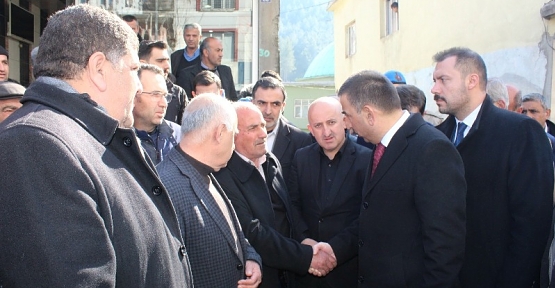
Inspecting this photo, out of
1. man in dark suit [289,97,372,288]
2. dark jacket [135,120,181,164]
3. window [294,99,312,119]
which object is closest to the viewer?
man in dark suit [289,97,372,288]

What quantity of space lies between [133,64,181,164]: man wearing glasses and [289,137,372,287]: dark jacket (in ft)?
3.50

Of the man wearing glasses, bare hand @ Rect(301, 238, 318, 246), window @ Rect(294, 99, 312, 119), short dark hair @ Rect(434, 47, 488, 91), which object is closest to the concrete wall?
short dark hair @ Rect(434, 47, 488, 91)

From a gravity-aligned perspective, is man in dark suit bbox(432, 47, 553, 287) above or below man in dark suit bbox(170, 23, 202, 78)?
below

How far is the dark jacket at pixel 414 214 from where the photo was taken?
9.12ft

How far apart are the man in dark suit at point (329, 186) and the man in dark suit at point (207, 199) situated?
3.08ft

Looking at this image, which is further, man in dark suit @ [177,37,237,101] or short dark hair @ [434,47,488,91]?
man in dark suit @ [177,37,237,101]

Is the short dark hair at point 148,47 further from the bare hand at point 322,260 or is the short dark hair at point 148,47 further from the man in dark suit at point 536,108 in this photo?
the man in dark suit at point 536,108

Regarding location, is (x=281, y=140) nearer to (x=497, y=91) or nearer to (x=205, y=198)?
(x=497, y=91)

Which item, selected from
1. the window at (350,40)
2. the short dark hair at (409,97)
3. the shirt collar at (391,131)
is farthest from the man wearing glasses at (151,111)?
the window at (350,40)

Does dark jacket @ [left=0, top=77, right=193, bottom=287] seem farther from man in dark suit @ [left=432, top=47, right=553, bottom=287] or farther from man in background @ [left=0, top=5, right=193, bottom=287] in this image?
man in dark suit @ [left=432, top=47, right=553, bottom=287]

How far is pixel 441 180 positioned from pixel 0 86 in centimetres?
342

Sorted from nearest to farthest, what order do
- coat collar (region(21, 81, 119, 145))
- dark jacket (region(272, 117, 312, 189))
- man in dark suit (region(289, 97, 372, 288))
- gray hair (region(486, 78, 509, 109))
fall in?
coat collar (region(21, 81, 119, 145)) → man in dark suit (region(289, 97, 372, 288)) → gray hair (region(486, 78, 509, 109)) → dark jacket (region(272, 117, 312, 189))

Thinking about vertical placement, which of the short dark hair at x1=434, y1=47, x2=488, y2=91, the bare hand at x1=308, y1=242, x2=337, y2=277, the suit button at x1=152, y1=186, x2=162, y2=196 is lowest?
the bare hand at x1=308, y1=242, x2=337, y2=277

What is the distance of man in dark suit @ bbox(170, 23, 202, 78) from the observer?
6.91 m
